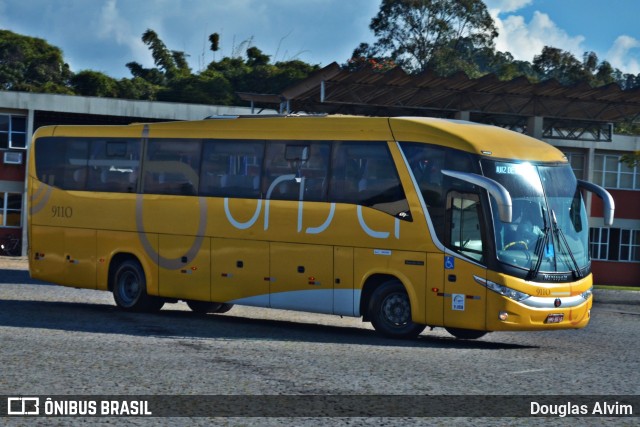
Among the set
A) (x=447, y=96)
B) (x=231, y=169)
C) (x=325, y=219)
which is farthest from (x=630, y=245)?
(x=325, y=219)

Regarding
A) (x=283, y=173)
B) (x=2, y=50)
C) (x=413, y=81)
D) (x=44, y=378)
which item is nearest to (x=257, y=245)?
(x=283, y=173)

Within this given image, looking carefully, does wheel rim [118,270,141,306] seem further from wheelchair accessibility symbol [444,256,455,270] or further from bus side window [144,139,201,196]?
wheelchair accessibility symbol [444,256,455,270]

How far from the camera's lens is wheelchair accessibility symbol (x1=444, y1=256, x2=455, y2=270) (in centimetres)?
1652

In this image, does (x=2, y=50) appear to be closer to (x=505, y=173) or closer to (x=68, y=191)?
(x=68, y=191)

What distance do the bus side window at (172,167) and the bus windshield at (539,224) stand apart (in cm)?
624

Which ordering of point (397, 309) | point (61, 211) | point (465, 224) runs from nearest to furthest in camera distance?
point (465, 224)
point (397, 309)
point (61, 211)

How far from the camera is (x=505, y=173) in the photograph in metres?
16.5

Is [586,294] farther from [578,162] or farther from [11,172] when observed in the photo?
[578,162]

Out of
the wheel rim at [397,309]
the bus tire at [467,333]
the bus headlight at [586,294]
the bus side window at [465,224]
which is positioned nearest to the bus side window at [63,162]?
the wheel rim at [397,309]

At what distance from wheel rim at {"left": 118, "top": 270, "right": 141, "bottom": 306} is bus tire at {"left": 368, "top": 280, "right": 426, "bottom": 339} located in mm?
5849

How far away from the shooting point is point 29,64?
9325 centimetres

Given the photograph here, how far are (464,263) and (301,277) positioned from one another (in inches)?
130

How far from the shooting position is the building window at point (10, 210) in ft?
159

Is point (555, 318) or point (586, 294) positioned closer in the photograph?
point (555, 318)
